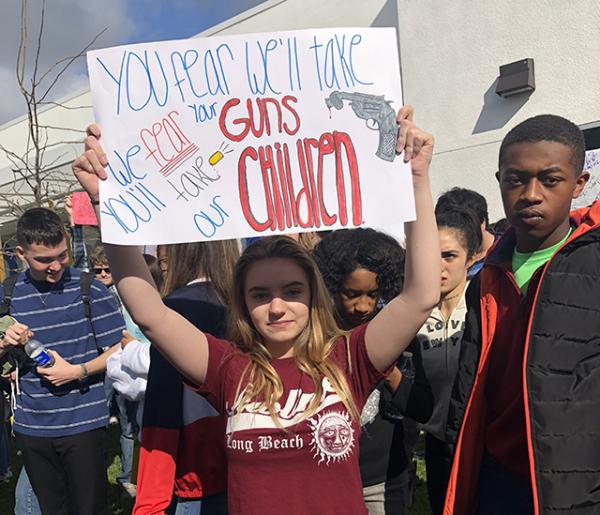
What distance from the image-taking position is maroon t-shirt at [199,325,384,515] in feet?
5.29

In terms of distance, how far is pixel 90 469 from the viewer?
3082 millimetres

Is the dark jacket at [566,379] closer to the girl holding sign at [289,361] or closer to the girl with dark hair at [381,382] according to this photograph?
the girl holding sign at [289,361]

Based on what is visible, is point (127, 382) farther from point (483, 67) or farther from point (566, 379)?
point (483, 67)

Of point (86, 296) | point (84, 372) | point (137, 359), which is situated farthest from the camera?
point (86, 296)

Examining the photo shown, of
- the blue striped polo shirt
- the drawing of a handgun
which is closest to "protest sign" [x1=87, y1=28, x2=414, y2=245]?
the drawing of a handgun

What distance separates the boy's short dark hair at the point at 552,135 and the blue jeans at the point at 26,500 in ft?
9.68

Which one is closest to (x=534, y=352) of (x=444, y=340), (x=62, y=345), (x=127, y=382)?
(x=444, y=340)

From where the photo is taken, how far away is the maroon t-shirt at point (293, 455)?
1.61 m

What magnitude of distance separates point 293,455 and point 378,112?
990mm

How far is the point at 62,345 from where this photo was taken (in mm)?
3098

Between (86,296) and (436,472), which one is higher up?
(86,296)

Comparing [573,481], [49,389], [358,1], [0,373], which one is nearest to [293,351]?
[573,481]

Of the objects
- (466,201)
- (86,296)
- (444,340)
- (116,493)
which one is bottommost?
(116,493)

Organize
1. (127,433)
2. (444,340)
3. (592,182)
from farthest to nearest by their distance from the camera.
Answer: (592,182) → (127,433) → (444,340)
